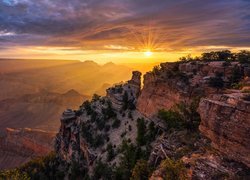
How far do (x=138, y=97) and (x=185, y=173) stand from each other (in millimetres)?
38376

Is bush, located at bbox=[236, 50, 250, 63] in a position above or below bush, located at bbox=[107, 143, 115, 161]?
above

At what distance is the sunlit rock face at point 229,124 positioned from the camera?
2242 cm

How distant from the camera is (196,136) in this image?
29.1 meters

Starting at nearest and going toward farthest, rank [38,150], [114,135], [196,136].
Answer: [196,136], [114,135], [38,150]

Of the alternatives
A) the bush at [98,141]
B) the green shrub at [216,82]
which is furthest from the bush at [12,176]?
the green shrub at [216,82]

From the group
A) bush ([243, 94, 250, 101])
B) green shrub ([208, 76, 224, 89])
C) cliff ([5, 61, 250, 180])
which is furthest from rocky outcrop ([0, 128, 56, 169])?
bush ([243, 94, 250, 101])

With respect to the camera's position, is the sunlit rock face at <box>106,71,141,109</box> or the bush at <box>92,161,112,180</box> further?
the sunlit rock face at <box>106,71,141,109</box>

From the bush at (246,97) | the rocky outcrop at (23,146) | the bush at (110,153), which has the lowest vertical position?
the rocky outcrop at (23,146)

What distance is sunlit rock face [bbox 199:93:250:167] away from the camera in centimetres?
2242

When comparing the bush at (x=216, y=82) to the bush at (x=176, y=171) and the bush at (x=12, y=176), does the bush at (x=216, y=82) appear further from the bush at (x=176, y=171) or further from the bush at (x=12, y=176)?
the bush at (x=12, y=176)

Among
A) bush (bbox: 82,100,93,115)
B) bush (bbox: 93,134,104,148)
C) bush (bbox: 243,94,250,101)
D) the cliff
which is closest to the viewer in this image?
the cliff

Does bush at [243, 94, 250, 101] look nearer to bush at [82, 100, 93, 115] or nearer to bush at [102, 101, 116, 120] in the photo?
bush at [102, 101, 116, 120]

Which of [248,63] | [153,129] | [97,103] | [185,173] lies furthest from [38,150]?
[185,173]

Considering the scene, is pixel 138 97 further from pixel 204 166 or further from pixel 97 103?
pixel 204 166
